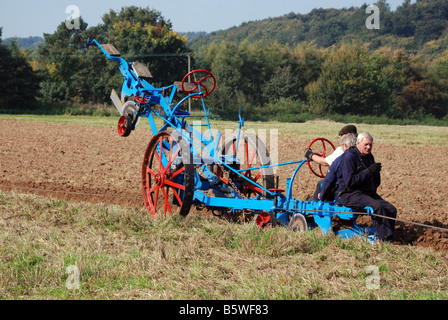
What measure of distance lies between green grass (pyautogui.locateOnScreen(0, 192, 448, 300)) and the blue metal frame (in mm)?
331

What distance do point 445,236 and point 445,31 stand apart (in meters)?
107

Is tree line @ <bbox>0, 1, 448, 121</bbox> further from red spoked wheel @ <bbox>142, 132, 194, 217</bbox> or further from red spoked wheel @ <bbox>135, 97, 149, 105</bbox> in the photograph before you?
red spoked wheel @ <bbox>142, 132, 194, 217</bbox>

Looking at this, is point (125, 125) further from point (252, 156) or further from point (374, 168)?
point (374, 168)

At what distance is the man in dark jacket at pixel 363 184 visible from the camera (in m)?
5.86

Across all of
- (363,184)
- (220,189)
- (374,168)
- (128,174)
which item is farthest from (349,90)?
(374,168)

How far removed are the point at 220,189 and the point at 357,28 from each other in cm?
11586

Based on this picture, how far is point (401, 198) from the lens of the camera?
9.76 meters

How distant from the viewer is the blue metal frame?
6.12m

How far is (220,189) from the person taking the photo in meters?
7.28

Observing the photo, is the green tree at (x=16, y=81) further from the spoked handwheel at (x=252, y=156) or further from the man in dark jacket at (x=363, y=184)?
the man in dark jacket at (x=363, y=184)

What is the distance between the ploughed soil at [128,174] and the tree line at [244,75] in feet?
90.6

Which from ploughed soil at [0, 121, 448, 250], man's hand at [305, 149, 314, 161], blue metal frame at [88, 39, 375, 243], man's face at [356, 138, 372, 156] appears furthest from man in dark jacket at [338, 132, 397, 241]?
man's hand at [305, 149, 314, 161]

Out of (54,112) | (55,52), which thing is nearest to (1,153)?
(54,112)
